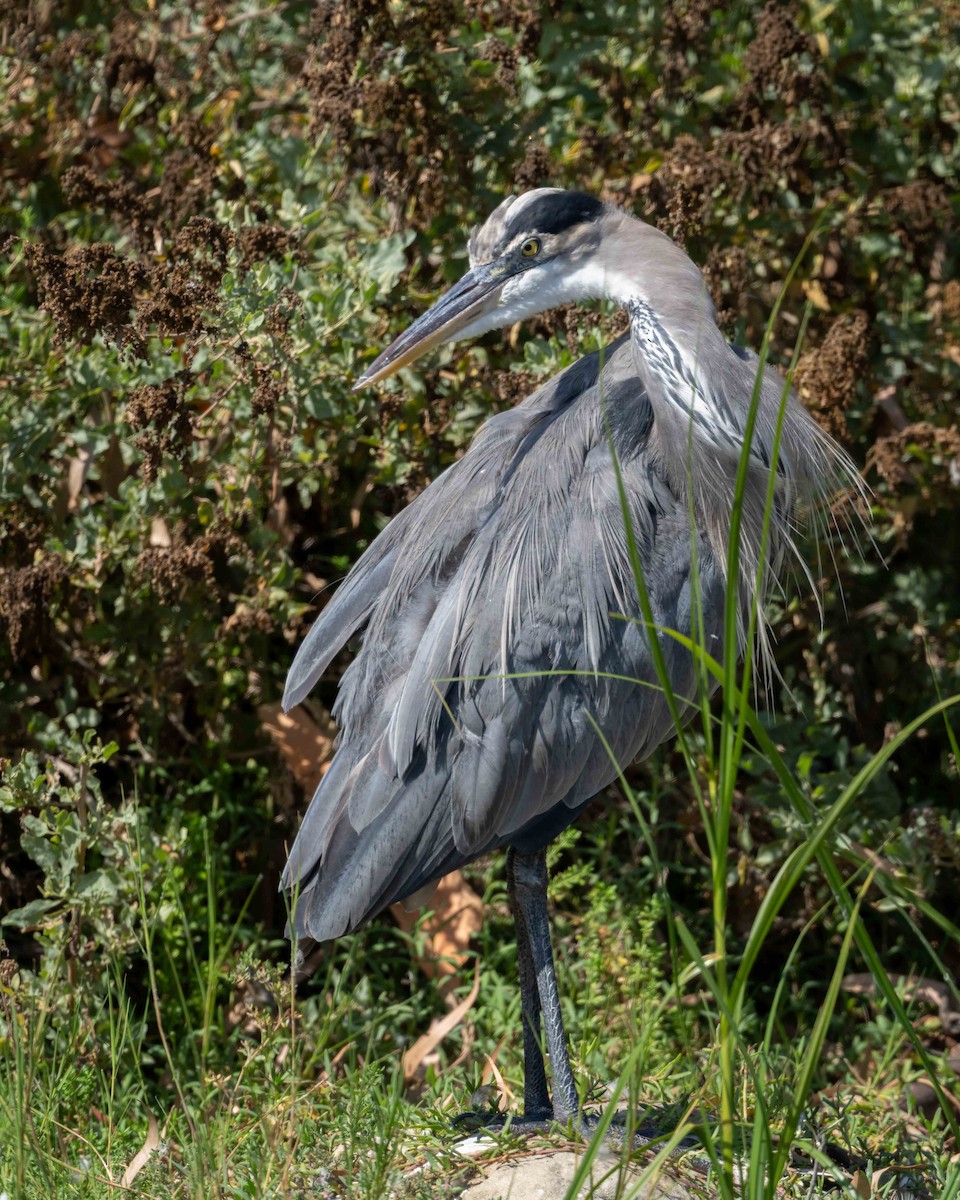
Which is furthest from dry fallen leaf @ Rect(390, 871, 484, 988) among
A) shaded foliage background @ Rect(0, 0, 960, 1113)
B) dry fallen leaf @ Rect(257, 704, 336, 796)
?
dry fallen leaf @ Rect(257, 704, 336, 796)

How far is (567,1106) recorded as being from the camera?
287 cm

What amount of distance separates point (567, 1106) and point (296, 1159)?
586mm

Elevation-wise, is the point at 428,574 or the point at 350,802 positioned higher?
the point at 428,574

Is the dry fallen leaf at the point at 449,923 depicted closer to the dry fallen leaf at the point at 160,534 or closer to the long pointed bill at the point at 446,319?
the dry fallen leaf at the point at 160,534

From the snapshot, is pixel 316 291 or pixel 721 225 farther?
pixel 721 225

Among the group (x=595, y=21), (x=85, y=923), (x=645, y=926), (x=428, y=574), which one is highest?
(x=595, y=21)

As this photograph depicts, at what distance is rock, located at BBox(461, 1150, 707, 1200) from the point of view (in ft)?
8.23

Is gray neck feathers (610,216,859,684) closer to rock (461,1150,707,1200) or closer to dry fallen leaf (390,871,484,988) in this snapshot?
rock (461,1150,707,1200)

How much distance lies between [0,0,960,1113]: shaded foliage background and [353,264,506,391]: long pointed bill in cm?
31

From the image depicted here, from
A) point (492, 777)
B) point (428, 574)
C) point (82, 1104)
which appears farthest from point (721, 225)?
point (82, 1104)

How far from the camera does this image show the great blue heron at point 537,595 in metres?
2.95

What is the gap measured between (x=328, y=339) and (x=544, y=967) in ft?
5.83

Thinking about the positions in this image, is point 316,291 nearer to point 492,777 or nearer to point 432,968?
point 492,777

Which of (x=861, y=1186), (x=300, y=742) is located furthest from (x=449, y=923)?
(x=861, y=1186)
